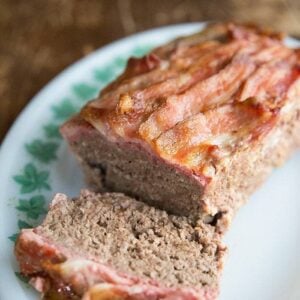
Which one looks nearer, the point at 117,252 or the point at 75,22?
the point at 117,252

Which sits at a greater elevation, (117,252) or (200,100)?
(200,100)

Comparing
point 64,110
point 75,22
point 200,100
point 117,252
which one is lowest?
point 117,252

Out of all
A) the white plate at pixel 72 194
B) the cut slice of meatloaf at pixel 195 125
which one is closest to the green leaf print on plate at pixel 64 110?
the white plate at pixel 72 194

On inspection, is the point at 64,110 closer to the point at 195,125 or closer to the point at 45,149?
the point at 45,149

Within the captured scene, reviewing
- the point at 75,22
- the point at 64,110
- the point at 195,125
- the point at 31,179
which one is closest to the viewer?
the point at 195,125

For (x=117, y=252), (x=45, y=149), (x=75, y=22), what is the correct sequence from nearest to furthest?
(x=117, y=252) < (x=45, y=149) < (x=75, y=22)

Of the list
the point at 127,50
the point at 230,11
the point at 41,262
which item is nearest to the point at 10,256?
the point at 41,262

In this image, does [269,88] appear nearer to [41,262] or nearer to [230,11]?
[41,262]

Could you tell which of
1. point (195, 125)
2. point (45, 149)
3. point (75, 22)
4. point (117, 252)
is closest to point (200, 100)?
point (195, 125)
